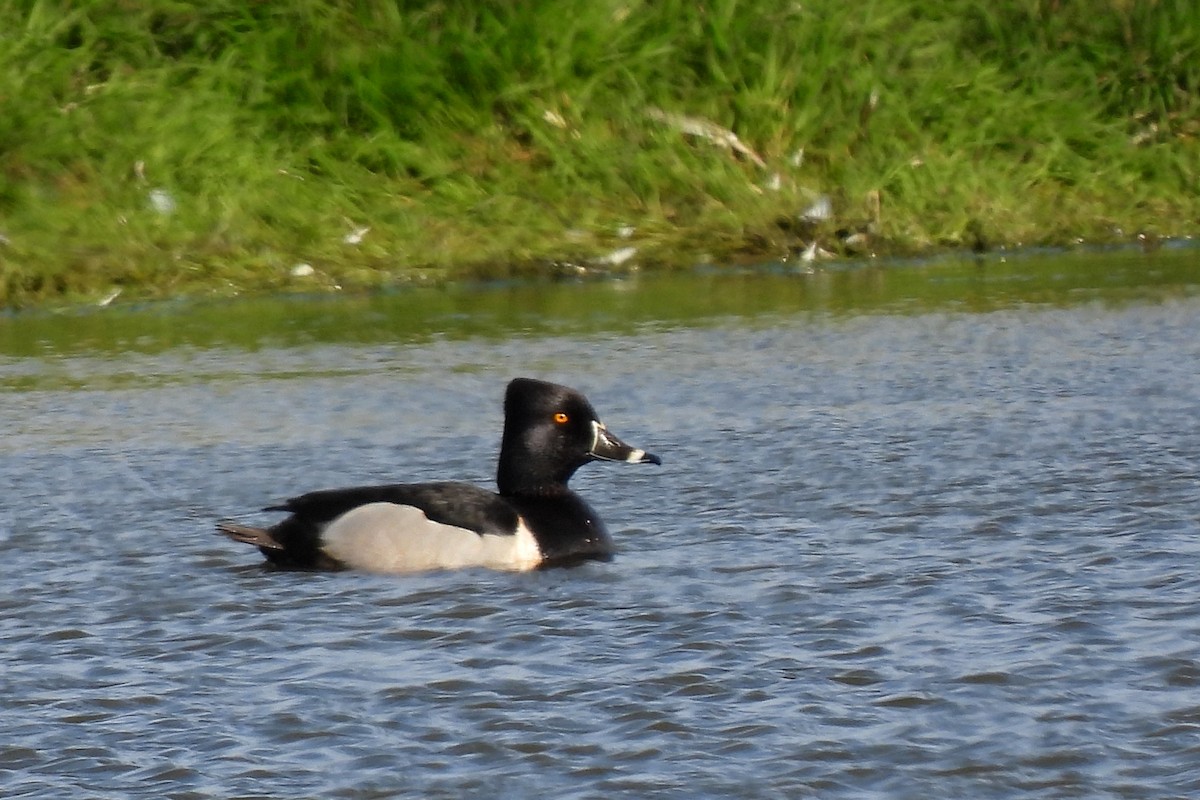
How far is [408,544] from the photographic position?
674 centimetres

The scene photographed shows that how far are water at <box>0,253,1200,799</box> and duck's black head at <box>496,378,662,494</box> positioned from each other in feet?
0.98

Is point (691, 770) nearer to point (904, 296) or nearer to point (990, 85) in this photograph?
point (904, 296)

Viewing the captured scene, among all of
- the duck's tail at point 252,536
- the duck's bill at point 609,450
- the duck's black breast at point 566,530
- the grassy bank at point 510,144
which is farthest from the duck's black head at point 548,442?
the grassy bank at point 510,144

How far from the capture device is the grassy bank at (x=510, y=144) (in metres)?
14.4

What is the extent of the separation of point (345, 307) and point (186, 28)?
333cm

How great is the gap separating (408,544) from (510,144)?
9294 millimetres

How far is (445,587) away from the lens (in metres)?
6.45

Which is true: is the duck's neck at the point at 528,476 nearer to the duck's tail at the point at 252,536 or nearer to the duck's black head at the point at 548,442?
the duck's black head at the point at 548,442

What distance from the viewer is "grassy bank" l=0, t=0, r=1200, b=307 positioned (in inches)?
566

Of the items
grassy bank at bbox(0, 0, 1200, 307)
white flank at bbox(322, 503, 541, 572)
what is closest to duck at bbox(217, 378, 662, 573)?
white flank at bbox(322, 503, 541, 572)

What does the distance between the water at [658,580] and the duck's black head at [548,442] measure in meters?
0.30

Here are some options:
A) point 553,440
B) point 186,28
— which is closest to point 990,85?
point 186,28

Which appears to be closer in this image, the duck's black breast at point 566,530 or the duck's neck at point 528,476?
the duck's black breast at point 566,530

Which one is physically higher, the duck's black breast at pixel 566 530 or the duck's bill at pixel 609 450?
the duck's bill at pixel 609 450
